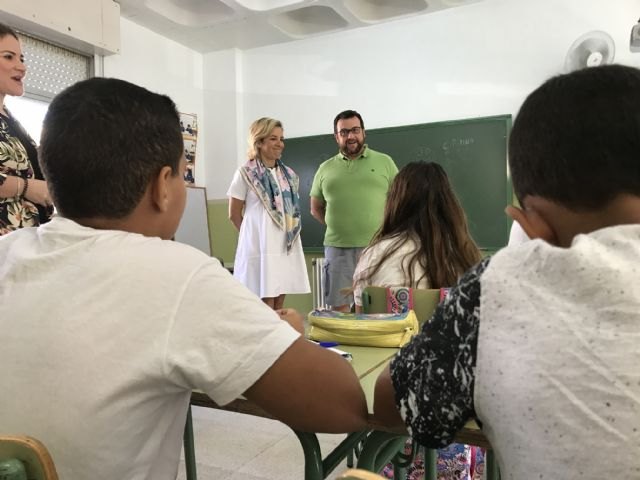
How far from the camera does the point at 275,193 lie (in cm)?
349

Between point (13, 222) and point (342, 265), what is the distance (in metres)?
2.16

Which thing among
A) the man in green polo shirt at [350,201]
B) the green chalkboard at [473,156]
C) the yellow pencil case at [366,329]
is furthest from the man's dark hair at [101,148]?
→ the green chalkboard at [473,156]

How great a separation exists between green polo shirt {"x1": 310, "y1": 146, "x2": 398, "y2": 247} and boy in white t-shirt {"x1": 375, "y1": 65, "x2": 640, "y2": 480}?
2.91 metres

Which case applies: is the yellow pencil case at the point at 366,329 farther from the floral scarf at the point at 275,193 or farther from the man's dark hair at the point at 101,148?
the floral scarf at the point at 275,193

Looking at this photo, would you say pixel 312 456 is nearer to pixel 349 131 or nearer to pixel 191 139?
pixel 349 131

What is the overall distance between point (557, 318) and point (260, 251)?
2996 millimetres

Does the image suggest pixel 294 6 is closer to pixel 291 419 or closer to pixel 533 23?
pixel 533 23

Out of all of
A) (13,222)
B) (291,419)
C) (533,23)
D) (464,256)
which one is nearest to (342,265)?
(464,256)

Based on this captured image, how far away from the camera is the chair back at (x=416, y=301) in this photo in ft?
5.11

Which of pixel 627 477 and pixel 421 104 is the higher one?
pixel 421 104

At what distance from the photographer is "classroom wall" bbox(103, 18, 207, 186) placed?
471 cm

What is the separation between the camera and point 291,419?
74cm

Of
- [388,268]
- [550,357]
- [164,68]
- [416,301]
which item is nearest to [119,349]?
[550,357]

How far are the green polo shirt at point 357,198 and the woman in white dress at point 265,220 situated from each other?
307 mm
